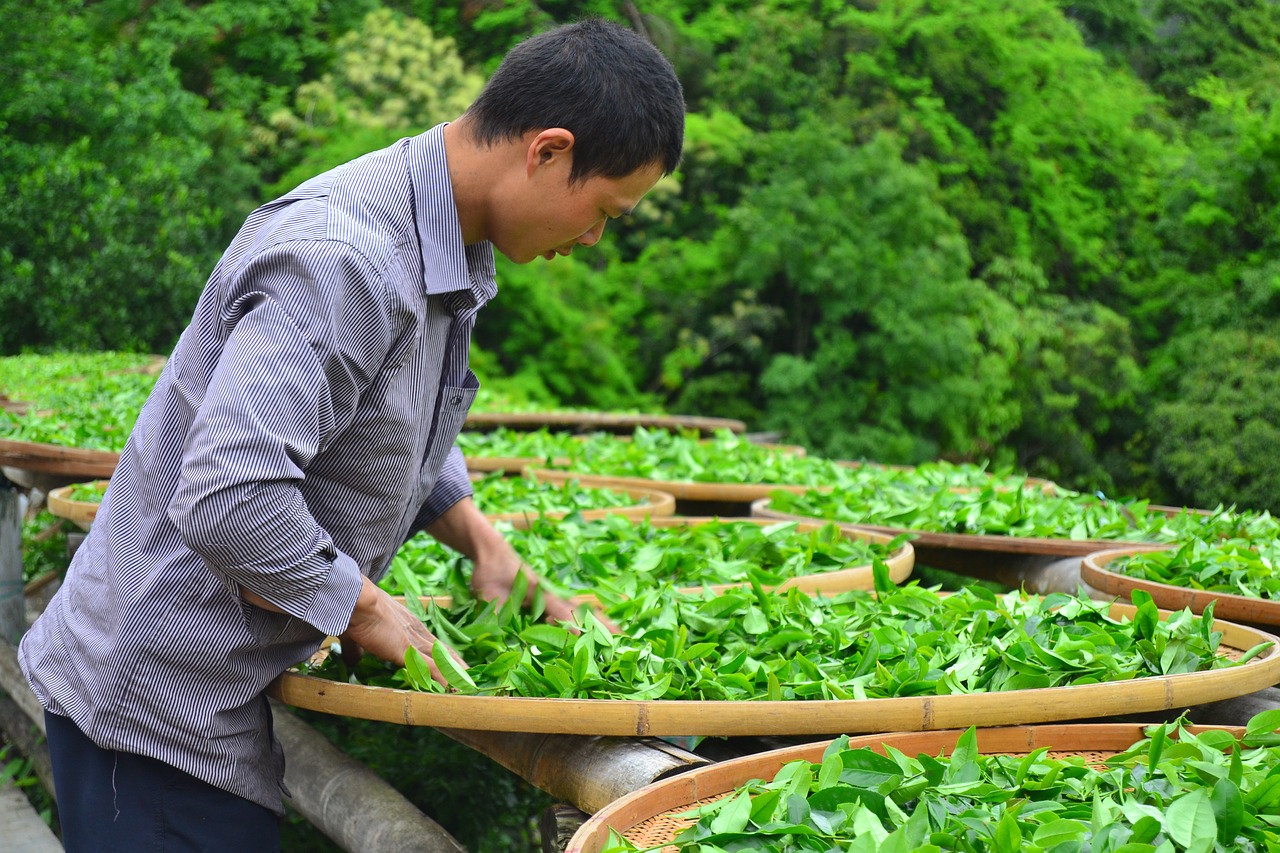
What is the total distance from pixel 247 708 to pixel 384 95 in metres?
12.5

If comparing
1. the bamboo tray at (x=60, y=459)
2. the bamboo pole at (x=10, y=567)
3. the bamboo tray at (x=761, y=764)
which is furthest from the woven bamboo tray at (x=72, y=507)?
the bamboo tray at (x=761, y=764)

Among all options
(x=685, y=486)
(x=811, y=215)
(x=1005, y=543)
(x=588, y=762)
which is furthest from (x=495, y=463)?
(x=811, y=215)

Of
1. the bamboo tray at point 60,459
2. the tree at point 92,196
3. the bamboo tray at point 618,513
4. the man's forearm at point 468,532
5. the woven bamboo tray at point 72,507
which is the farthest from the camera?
the tree at point 92,196

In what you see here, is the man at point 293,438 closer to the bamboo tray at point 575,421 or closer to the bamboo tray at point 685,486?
the bamboo tray at point 685,486

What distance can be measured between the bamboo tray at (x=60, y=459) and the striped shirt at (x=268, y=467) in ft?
5.30

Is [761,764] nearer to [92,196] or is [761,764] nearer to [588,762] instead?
[588,762]

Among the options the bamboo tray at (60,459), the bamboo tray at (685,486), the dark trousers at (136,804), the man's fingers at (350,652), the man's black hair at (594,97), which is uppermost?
the man's black hair at (594,97)

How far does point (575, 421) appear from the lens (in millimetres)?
5926

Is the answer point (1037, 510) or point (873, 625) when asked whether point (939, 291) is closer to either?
point (1037, 510)

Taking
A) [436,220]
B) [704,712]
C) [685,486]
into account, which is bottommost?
[685,486]

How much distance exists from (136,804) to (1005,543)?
72.6 inches

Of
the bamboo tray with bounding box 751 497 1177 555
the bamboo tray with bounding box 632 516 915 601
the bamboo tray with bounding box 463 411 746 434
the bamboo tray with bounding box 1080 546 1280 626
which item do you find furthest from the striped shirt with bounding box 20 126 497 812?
the bamboo tray with bounding box 463 411 746 434

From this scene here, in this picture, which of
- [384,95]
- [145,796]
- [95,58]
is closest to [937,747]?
[145,796]

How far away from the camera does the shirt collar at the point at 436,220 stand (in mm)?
1292
